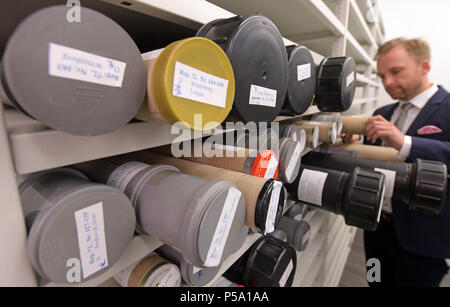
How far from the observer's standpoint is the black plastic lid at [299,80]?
539 mm

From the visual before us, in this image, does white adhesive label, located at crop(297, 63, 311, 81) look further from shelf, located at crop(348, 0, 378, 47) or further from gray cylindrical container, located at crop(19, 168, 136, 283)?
shelf, located at crop(348, 0, 378, 47)

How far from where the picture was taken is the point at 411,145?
895 mm

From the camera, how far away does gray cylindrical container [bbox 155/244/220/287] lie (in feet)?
1.41

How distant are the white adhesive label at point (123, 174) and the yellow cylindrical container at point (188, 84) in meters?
0.10

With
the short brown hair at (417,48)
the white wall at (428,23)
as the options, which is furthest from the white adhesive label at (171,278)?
the white wall at (428,23)

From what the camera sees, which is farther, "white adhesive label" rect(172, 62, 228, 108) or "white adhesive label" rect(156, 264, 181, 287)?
"white adhesive label" rect(156, 264, 181, 287)

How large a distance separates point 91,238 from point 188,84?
0.22 m

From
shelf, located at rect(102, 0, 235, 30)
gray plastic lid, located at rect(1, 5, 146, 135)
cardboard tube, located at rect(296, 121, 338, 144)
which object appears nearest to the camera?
gray plastic lid, located at rect(1, 5, 146, 135)

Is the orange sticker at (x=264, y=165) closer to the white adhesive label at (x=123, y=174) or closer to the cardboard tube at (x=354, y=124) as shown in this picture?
the white adhesive label at (x=123, y=174)

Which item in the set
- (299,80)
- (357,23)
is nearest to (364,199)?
(299,80)

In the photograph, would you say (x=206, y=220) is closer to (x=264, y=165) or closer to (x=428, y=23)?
(x=264, y=165)

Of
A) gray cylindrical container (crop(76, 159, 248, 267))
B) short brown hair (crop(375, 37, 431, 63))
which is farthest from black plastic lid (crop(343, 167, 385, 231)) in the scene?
short brown hair (crop(375, 37, 431, 63))

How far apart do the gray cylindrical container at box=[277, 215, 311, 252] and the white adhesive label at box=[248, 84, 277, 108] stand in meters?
0.58
